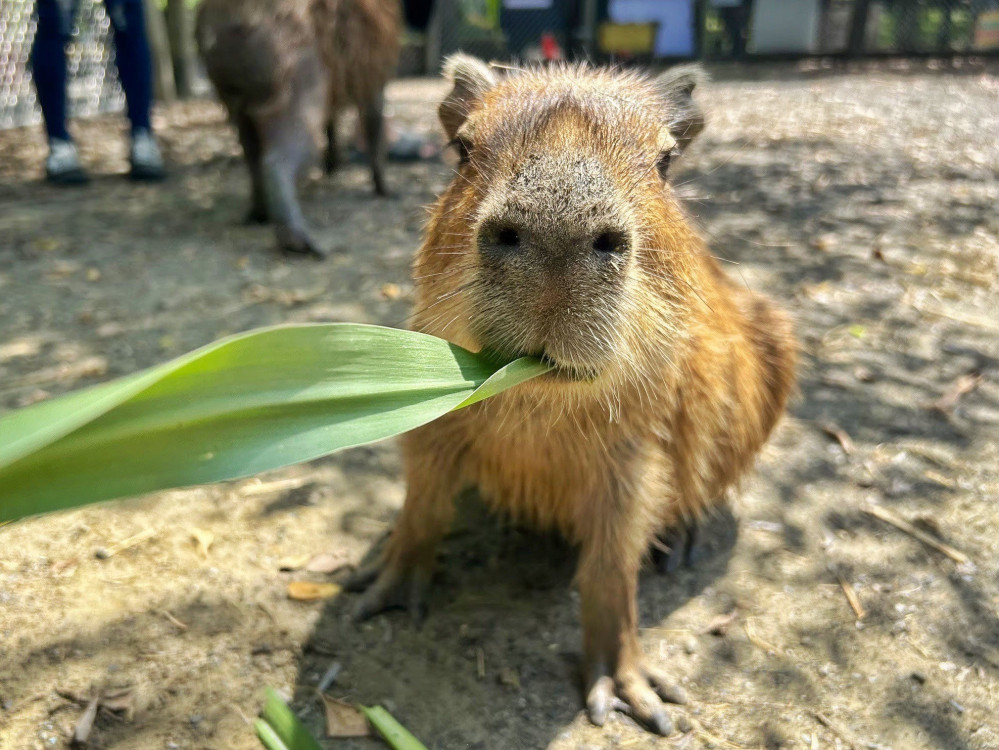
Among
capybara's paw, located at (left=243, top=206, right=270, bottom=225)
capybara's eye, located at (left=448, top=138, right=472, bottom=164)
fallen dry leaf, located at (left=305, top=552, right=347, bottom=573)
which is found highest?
capybara's eye, located at (left=448, top=138, right=472, bottom=164)

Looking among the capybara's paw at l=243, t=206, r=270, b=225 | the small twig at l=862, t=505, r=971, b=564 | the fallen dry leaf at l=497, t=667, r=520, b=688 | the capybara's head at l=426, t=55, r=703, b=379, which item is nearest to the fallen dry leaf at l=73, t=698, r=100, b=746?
the fallen dry leaf at l=497, t=667, r=520, b=688

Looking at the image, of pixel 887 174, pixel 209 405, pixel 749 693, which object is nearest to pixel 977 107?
pixel 887 174

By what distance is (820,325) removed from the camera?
4.16m

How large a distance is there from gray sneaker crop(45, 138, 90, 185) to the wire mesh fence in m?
6.29

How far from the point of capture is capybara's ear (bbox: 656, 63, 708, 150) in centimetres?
240

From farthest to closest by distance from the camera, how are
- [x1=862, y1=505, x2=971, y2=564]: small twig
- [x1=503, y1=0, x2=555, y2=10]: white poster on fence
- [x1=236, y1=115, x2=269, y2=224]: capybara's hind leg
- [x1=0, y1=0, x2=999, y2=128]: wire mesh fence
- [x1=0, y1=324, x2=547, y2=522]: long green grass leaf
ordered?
[x1=503, y1=0, x2=555, y2=10]: white poster on fence, [x1=0, y1=0, x2=999, y2=128]: wire mesh fence, [x1=236, y1=115, x2=269, y2=224]: capybara's hind leg, [x1=862, y1=505, x2=971, y2=564]: small twig, [x1=0, y1=324, x2=547, y2=522]: long green grass leaf

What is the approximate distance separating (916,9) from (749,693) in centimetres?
1307

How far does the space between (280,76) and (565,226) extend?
4.14 metres

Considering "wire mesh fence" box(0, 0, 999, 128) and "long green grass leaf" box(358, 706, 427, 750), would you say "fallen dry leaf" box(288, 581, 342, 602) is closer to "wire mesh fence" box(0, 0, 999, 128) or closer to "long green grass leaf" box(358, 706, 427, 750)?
"long green grass leaf" box(358, 706, 427, 750)

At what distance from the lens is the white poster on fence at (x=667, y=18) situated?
1240 centimetres

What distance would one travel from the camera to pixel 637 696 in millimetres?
2125

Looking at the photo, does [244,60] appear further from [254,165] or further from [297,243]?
[297,243]

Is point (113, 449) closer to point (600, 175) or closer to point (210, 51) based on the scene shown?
point (600, 175)

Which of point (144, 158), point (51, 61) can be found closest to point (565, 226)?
point (51, 61)
